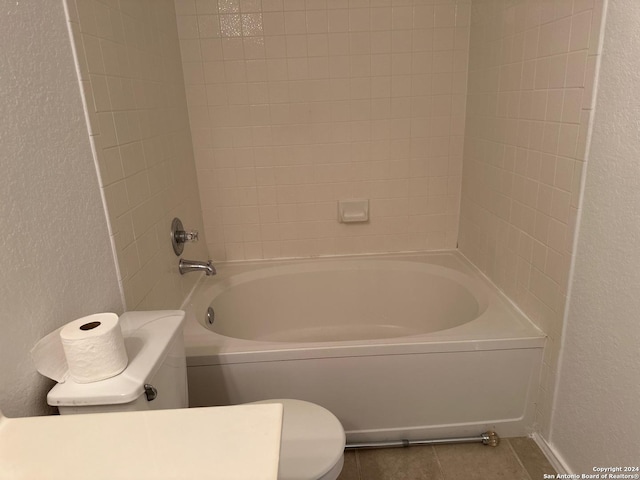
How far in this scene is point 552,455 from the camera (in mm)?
1533

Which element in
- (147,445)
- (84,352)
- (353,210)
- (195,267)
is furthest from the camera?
(353,210)

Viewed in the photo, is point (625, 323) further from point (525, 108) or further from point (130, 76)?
point (130, 76)

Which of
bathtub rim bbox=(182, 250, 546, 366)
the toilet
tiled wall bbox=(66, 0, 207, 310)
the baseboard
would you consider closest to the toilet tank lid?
the toilet

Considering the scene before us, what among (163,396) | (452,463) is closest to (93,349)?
(163,396)

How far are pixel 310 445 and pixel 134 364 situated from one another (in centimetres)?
52

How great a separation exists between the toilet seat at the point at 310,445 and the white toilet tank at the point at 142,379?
0.94 feet

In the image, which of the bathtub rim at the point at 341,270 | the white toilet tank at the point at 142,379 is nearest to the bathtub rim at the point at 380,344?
the white toilet tank at the point at 142,379

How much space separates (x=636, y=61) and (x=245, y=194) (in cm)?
165

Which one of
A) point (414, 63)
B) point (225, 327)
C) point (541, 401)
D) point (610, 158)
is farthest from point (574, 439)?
point (414, 63)

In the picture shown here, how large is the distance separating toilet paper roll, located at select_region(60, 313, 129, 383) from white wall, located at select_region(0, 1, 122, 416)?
88 mm

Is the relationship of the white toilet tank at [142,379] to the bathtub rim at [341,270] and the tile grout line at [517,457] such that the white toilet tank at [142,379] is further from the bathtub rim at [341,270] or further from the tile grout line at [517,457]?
the tile grout line at [517,457]

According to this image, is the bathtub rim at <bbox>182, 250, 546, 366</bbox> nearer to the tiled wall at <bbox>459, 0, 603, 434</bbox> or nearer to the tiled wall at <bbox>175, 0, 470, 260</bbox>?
the tiled wall at <bbox>459, 0, 603, 434</bbox>

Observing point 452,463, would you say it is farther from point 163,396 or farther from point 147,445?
point 147,445

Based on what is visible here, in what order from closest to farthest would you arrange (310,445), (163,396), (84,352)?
1. (84,352)
2. (163,396)
3. (310,445)
